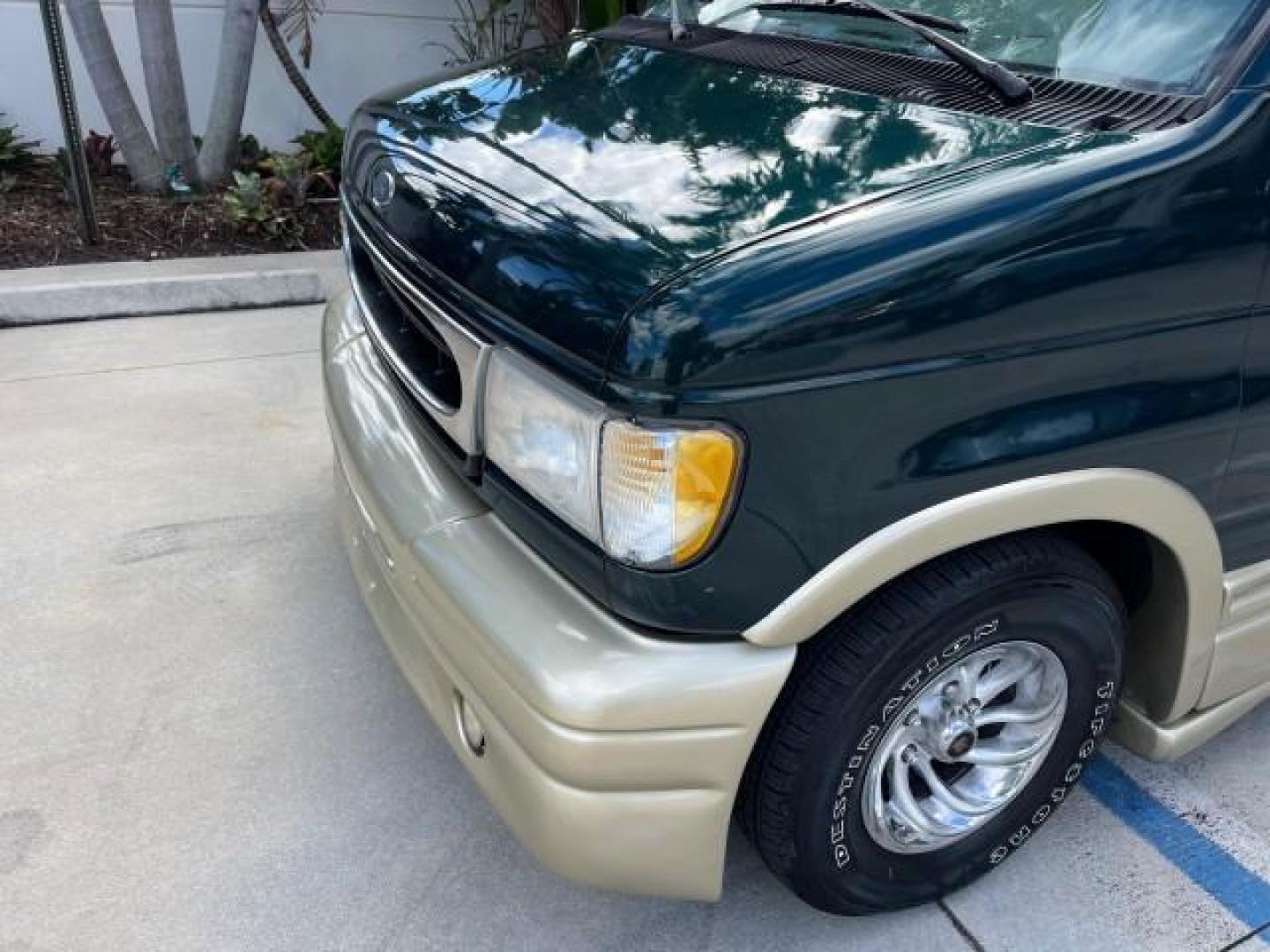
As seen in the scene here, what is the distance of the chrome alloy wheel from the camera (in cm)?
206

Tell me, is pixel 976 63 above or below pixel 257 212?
above

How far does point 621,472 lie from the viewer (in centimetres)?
167

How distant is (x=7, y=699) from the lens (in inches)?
107

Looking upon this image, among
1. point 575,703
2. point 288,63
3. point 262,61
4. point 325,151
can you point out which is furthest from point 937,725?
point 262,61

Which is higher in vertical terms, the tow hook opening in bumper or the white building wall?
the white building wall

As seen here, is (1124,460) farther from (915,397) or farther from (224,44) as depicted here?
(224,44)

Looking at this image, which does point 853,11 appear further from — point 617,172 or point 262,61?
point 262,61

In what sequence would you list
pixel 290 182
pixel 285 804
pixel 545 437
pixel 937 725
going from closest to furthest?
pixel 545 437
pixel 937 725
pixel 285 804
pixel 290 182

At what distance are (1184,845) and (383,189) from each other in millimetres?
2265

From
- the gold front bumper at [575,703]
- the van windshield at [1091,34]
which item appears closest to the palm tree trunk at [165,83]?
the van windshield at [1091,34]

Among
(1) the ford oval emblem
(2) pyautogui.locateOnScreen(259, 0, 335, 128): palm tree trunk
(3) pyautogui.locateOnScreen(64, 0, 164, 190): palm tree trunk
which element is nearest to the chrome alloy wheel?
(1) the ford oval emblem

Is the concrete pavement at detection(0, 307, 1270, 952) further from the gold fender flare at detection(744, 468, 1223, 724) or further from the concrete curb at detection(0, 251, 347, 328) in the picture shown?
the concrete curb at detection(0, 251, 347, 328)

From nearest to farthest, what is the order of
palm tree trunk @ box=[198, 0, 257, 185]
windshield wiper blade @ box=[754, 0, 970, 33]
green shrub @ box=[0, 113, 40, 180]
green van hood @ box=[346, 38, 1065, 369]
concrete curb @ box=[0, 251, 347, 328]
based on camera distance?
green van hood @ box=[346, 38, 1065, 369], windshield wiper blade @ box=[754, 0, 970, 33], concrete curb @ box=[0, 251, 347, 328], palm tree trunk @ box=[198, 0, 257, 185], green shrub @ box=[0, 113, 40, 180]

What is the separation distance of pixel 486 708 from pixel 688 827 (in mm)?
385
